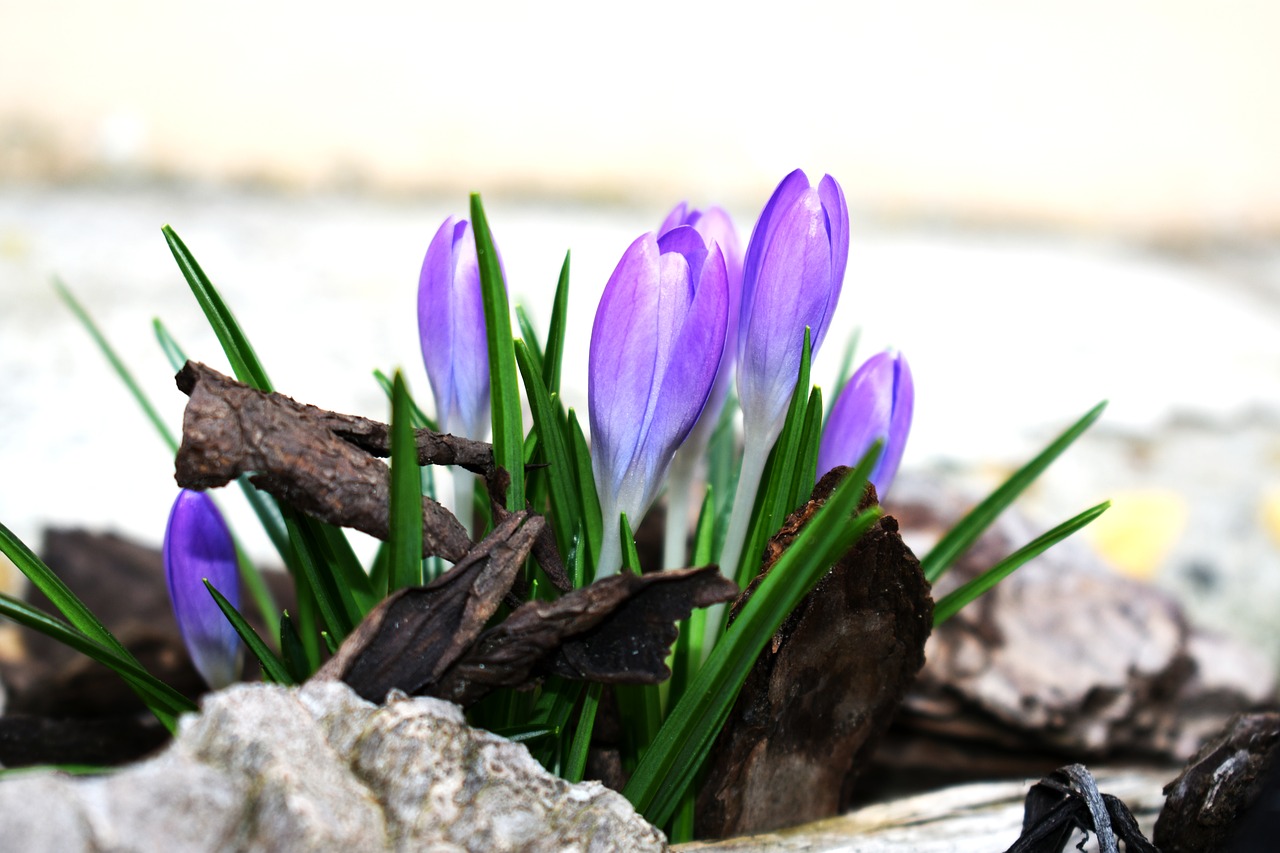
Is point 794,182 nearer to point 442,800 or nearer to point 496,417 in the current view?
point 496,417

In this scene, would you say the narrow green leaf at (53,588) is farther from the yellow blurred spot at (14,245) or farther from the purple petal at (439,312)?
the yellow blurred spot at (14,245)

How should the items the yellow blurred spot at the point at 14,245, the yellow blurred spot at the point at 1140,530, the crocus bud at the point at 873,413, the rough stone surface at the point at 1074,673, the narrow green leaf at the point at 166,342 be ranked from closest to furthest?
the crocus bud at the point at 873,413 < the narrow green leaf at the point at 166,342 < the rough stone surface at the point at 1074,673 < the yellow blurred spot at the point at 1140,530 < the yellow blurred spot at the point at 14,245

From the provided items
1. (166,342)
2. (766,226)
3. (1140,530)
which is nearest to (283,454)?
(766,226)

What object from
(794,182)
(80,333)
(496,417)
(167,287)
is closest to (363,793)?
(496,417)

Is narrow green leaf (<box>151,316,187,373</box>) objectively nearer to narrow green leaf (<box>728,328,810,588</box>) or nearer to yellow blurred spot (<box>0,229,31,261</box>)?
narrow green leaf (<box>728,328,810,588</box>)

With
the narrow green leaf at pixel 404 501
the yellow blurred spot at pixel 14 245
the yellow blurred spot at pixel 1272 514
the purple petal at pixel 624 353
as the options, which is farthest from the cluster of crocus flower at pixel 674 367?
the yellow blurred spot at pixel 14 245

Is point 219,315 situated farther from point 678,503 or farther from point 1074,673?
point 1074,673
